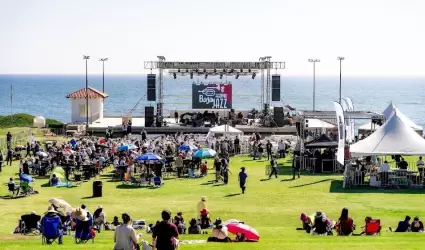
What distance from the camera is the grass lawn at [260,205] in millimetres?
18406

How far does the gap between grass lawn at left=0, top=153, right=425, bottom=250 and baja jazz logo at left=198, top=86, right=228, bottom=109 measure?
28.1 m

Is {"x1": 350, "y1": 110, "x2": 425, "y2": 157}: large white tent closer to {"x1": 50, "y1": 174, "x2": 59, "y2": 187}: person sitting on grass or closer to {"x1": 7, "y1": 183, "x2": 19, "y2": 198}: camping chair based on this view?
{"x1": 50, "y1": 174, "x2": 59, "y2": 187}: person sitting on grass

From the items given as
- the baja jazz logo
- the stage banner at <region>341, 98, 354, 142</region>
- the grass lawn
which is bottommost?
the grass lawn

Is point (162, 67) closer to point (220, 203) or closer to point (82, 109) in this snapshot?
point (82, 109)

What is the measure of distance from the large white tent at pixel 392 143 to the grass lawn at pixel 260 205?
1.73 metres

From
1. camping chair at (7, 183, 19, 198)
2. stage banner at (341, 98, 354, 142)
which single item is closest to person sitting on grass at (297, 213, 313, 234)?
camping chair at (7, 183, 19, 198)

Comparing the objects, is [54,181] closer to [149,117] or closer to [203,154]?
[203,154]

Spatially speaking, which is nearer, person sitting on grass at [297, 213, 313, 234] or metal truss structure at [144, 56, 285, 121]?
person sitting on grass at [297, 213, 313, 234]

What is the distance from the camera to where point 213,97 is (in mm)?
63281

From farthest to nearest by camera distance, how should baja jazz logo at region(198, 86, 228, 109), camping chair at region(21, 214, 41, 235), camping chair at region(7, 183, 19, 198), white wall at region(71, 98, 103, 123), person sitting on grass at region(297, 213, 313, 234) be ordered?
white wall at region(71, 98, 103, 123), baja jazz logo at region(198, 86, 228, 109), camping chair at region(7, 183, 19, 198), person sitting on grass at region(297, 213, 313, 234), camping chair at region(21, 214, 41, 235)

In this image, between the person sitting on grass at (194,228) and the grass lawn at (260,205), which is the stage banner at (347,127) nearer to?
the grass lawn at (260,205)

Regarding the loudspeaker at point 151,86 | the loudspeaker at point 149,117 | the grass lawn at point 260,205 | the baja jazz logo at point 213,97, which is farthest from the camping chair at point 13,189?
the baja jazz logo at point 213,97

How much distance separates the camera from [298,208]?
26.7 meters

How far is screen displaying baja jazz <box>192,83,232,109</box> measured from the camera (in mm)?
63062
